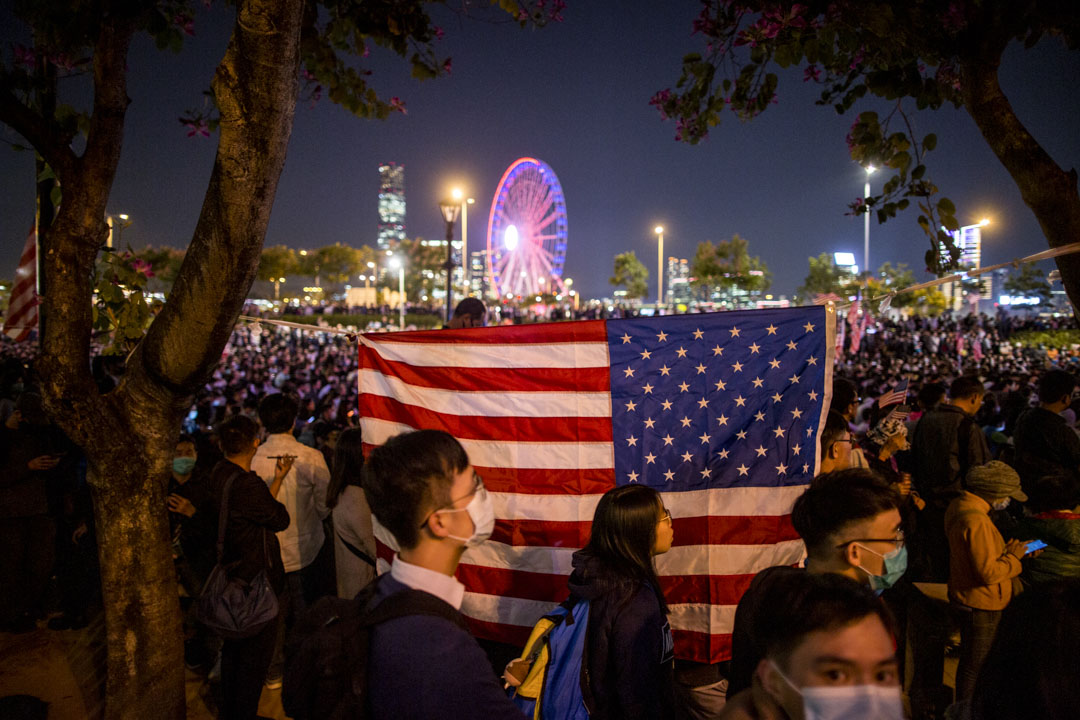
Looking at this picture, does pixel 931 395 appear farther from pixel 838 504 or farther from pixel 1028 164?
pixel 838 504

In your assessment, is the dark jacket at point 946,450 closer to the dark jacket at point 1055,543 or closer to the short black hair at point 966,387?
the short black hair at point 966,387

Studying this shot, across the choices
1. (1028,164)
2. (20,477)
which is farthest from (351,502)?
(1028,164)

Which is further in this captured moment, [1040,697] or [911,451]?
[911,451]

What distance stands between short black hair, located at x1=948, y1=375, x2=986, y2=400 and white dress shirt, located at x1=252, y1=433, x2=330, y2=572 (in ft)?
15.5

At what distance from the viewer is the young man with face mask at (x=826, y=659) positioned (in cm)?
115

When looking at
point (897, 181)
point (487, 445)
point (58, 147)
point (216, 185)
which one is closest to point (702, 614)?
point (487, 445)

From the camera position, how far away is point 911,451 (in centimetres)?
502

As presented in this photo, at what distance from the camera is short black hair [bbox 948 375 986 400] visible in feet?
15.0

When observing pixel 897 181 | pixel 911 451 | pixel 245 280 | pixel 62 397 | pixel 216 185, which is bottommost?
pixel 911 451

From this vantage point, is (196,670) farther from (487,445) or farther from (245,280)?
(245,280)

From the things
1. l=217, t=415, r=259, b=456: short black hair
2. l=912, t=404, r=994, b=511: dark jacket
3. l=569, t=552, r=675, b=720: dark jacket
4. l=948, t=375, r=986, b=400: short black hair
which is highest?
l=948, t=375, r=986, b=400: short black hair

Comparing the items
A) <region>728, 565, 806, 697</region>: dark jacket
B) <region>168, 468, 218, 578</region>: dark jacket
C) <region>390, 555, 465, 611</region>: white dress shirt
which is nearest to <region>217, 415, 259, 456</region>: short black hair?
<region>168, 468, 218, 578</region>: dark jacket

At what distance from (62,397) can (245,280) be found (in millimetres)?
941

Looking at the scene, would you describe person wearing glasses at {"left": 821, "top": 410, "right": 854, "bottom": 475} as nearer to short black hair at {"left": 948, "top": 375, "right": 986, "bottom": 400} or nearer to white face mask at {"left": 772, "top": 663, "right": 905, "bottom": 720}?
short black hair at {"left": 948, "top": 375, "right": 986, "bottom": 400}
